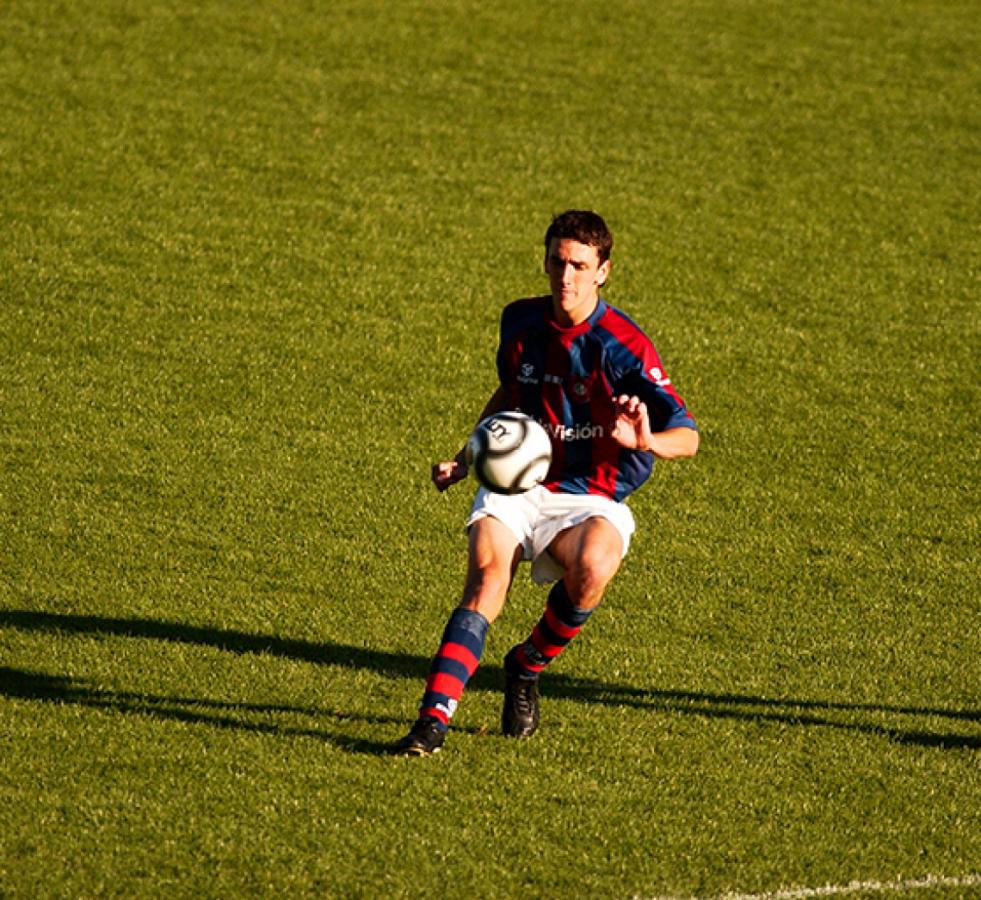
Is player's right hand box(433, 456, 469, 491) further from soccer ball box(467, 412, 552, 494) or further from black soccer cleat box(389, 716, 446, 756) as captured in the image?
black soccer cleat box(389, 716, 446, 756)

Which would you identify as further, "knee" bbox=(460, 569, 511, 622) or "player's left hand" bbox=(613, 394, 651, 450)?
"knee" bbox=(460, 569, 511, 622)

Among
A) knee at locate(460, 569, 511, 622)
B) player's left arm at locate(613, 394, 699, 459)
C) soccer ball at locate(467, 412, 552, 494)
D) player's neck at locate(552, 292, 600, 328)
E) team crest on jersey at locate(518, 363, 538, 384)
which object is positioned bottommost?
knee at locate(460, 569, 511, 622)

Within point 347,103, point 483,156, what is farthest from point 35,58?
point 483,156

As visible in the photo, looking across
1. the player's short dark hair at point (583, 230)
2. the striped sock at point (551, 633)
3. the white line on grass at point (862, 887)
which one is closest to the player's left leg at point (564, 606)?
the striped sock at point (551, 633)

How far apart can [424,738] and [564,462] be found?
4.44 ft

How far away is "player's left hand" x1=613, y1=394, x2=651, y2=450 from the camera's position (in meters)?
5.93

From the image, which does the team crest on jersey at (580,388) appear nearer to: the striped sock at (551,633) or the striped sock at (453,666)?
the striped sock at (551,633)

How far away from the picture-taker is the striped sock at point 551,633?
6.41 metres

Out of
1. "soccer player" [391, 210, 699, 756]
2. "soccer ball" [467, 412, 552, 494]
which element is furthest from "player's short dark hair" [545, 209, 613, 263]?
"soccer ball" [467, 412, 552, 494]

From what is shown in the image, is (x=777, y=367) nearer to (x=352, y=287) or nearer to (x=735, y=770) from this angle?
(x=352, y=287)

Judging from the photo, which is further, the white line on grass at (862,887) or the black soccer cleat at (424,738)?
the black soccer cleat at (424,738)

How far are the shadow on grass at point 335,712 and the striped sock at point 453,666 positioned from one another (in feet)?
1.43

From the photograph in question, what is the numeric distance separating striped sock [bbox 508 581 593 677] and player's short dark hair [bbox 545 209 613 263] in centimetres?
142

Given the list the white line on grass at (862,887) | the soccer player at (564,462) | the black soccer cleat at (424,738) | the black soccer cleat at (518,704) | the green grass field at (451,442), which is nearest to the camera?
the white line on grass at (862,887)
